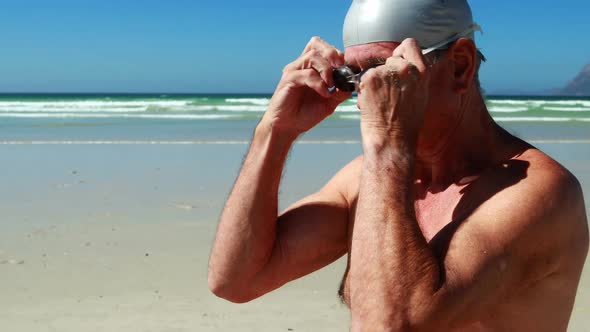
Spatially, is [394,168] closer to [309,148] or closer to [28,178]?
[28,178]

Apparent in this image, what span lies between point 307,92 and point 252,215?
456 millimetres

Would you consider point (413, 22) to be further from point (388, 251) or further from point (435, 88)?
point (388, 251)

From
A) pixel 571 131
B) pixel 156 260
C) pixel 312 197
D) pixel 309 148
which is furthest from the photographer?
pixel 571 131

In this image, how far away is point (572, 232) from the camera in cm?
207

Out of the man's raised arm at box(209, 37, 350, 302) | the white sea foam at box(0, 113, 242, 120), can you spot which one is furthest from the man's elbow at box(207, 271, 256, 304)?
the white sea foam at box(0, 113, 242, 120)

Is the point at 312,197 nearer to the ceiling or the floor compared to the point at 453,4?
nearer to the floor

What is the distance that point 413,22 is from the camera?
83.9 inches

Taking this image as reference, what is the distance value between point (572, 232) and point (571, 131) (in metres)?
19.3

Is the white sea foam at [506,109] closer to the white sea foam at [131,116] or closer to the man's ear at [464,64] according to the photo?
the white sea foam at [131,116]

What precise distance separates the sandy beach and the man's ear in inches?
119

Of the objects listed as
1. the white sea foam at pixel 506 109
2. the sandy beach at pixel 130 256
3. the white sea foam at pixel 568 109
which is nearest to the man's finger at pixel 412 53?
the sandy beach at pixel 130 256

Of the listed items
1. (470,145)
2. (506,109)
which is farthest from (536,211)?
(506,109)

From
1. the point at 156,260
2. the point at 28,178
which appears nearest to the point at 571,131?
the point at 28,178

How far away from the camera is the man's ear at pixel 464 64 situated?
2.19 meters
